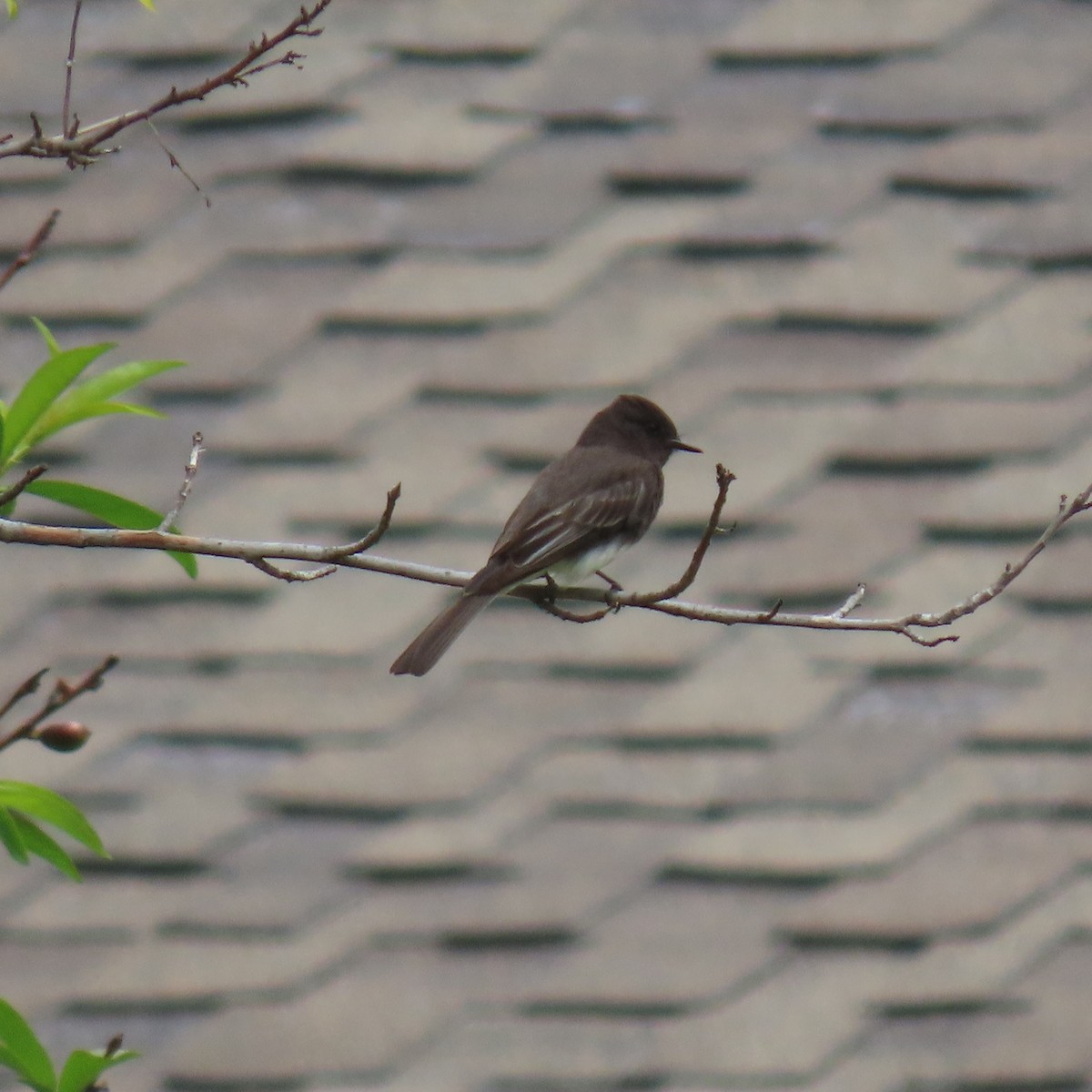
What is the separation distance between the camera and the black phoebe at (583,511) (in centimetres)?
273

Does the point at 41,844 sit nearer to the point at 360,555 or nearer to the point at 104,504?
the point at 104,504

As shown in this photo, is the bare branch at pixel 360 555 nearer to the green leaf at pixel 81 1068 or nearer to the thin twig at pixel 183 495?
the thin twig at pixel 183 495

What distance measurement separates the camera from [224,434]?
387 centimetres

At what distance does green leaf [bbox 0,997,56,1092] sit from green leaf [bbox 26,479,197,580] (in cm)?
53

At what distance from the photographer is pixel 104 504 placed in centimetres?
187

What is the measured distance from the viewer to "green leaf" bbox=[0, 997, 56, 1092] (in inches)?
72.2

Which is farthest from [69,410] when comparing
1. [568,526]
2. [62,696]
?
[568,526]

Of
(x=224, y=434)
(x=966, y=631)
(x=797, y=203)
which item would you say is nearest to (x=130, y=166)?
(x=224, y=434)

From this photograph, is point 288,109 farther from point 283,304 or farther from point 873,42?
point 873,42

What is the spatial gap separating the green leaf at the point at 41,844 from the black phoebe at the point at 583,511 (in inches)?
28.7

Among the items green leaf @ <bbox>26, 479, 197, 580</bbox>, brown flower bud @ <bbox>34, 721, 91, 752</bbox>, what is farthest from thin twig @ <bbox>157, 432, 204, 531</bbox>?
brown flower bud @ <bbox>34, 721, 91, 752</bbox>

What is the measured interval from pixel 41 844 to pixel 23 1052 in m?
0.23

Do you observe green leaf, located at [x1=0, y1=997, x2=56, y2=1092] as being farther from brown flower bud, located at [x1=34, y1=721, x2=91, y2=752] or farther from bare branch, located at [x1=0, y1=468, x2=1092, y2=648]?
bare branch, located at [x1=0, y1=468, x2=1092, y2=648]

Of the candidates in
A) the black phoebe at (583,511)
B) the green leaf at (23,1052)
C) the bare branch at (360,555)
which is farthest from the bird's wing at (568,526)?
the green leaf at (23,1052)
